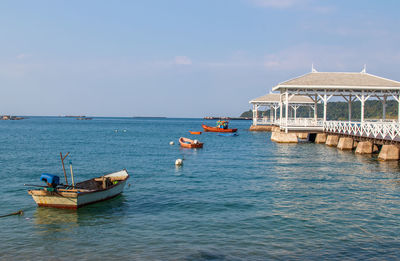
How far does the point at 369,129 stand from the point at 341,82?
10109mm

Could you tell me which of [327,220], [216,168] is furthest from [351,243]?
[216,168]

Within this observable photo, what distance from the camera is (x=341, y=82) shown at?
41812 mm

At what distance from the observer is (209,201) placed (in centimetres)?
1650

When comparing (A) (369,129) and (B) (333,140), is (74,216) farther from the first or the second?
(B) (333,140)

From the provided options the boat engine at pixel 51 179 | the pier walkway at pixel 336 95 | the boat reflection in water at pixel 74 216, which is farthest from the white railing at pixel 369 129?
the boat engine at pixel 51 179

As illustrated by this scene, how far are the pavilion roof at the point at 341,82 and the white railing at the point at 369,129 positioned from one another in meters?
4.14

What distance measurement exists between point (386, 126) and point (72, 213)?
26.9m

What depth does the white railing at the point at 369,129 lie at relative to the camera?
29.1m

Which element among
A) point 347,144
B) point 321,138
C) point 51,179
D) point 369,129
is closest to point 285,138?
point 321,138

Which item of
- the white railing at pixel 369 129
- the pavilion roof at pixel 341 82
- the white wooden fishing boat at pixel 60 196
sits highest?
the pavilion roof at pixel 341 82

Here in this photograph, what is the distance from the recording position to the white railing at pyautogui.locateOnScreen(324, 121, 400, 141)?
29084 millimetres

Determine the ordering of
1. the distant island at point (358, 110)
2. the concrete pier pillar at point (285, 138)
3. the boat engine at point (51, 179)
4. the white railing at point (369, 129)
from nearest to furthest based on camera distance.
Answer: the boat engine at point (51, 179), the white railing at point (369, 129), the concrete pier pillar at point (285, 138), the distant island at point (358, 110)

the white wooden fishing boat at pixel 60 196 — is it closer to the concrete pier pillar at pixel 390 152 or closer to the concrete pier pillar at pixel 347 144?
the concrete pier pillar at pixel 390 152

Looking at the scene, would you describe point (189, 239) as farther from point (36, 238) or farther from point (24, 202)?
point (24, 202)
